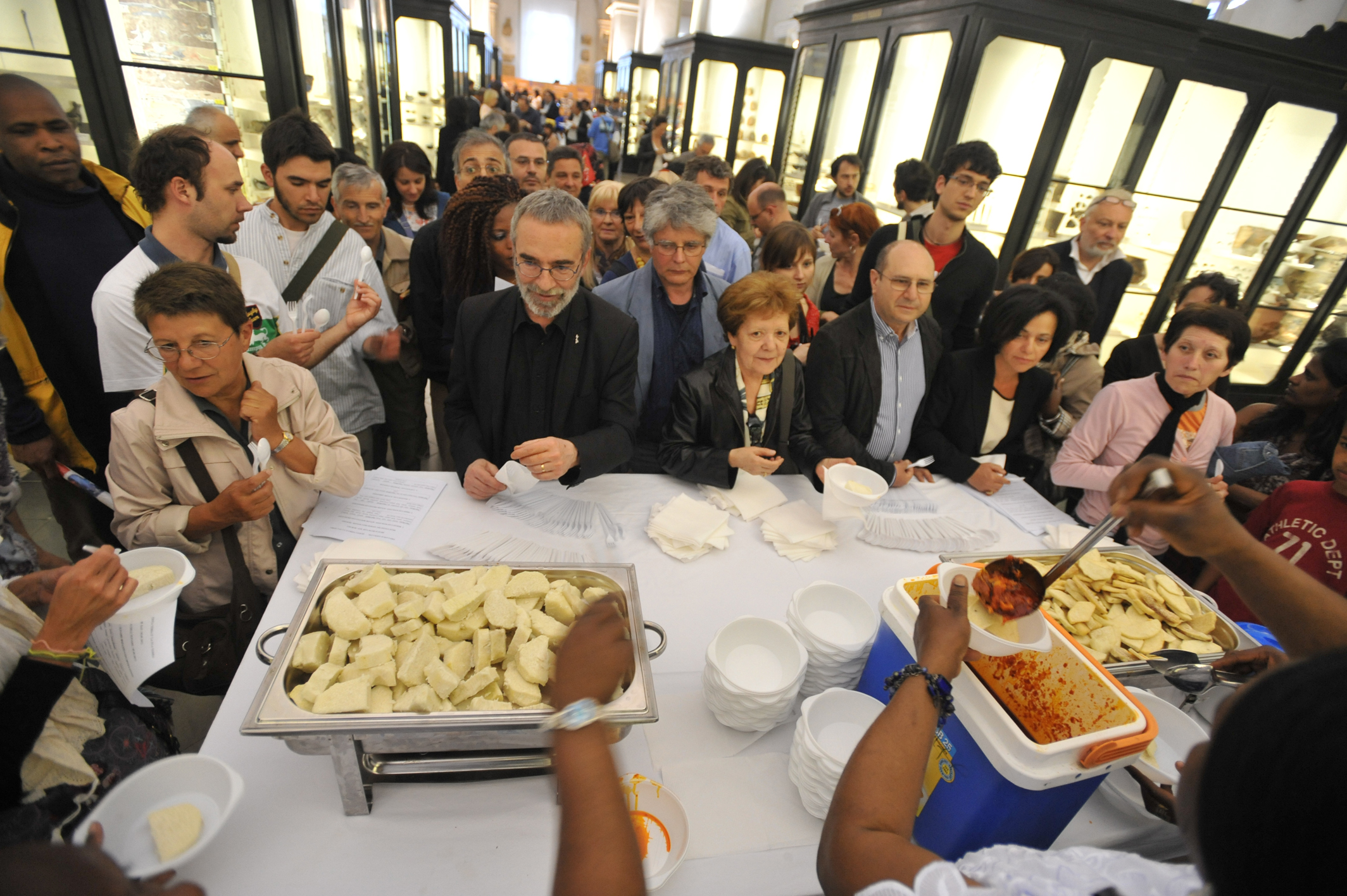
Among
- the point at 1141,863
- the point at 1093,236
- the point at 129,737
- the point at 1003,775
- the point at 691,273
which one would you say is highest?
the point at 1093,236

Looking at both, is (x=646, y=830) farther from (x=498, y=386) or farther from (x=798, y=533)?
(x=498, y=386)

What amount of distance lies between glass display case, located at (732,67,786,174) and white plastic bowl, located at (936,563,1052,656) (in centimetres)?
957

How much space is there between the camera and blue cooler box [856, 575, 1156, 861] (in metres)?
1.08

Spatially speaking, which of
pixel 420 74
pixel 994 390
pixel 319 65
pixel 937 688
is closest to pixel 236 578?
pixel 937 688

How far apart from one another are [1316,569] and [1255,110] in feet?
17.4

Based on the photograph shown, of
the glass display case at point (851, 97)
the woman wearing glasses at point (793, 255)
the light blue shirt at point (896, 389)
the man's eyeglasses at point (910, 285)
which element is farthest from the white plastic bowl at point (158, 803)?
the glass display case at point (851, 97)

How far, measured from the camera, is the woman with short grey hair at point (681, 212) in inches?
101

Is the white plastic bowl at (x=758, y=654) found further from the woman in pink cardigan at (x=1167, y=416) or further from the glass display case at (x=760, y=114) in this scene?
the glass display case at (x=760, y=114)

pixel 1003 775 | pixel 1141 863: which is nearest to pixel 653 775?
pixel 1003 775

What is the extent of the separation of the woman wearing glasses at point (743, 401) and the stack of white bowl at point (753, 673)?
0.80 m

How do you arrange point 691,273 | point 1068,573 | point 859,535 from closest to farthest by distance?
1. point 1068,573
2. point 859,535
3. point 691,273

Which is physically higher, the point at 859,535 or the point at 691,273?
the point at 691,273

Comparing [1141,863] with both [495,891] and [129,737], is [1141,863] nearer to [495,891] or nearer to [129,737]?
[495,891]

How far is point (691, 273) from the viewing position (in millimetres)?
2707
